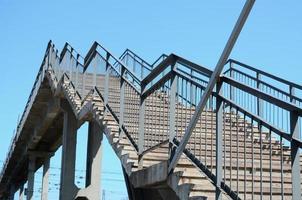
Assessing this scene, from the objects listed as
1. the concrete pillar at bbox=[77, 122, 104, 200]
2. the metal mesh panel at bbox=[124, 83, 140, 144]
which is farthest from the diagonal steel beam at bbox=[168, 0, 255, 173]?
the concrete pillar at bbox=[77, 122, 104, 200]

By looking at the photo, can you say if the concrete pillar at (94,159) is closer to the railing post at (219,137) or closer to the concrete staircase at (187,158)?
the concrete staircase at (187,158)

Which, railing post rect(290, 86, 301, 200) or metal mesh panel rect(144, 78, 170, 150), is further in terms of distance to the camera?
metal mesh panel rect(144, 78, 170, 150)

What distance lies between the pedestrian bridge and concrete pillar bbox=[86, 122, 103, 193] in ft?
0.10

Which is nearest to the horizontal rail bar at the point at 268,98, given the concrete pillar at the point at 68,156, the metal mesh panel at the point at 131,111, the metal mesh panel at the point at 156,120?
the metal mesh panel at the point at 156,120

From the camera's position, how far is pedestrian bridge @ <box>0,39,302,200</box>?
23.4ft

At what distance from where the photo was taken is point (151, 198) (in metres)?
11.5

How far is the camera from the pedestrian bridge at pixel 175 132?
7129 mm

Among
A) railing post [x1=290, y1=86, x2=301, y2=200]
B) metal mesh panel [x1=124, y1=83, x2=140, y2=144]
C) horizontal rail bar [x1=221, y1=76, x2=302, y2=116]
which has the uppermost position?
metal mesh panel [x1=124, y1=83, x2=140, y2=144]

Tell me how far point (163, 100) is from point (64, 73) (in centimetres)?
864

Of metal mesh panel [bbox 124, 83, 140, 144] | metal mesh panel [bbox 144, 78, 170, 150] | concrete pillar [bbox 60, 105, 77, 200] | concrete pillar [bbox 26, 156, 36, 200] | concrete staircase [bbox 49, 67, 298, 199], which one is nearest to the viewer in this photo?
concrete staircase [bbox 49, 67, 298, 199]

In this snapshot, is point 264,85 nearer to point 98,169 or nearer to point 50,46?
point 98,169

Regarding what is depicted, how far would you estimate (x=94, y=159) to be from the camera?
17.1 m

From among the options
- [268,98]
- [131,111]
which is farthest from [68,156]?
[268,98]

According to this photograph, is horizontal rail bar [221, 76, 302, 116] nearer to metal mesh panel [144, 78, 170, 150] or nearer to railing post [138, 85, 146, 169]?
metal mesh panel [144, 78, 170, 150]
